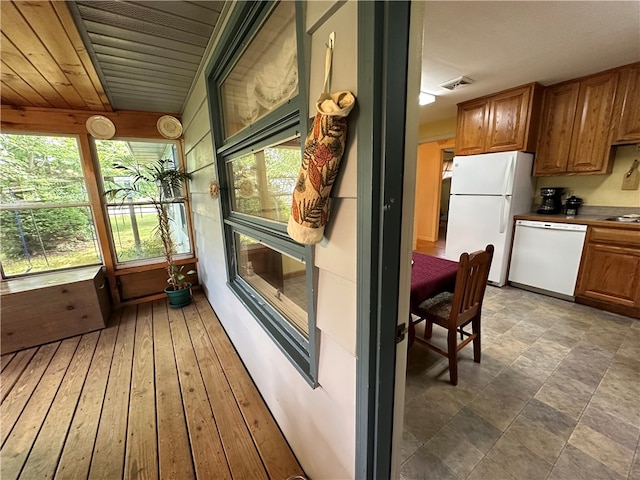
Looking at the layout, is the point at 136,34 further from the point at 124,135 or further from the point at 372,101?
the point at 124,135

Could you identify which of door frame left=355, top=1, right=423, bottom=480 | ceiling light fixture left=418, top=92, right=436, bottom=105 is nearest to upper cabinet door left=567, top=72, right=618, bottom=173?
ceiling light fixture left=418, top=92, right=436, bottom=105

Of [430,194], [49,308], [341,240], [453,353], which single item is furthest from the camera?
[430,194]

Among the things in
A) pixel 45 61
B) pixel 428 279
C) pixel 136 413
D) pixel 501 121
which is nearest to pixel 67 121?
pixel 45 61

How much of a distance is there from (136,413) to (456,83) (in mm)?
4030

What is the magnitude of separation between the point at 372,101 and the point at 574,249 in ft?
11.2

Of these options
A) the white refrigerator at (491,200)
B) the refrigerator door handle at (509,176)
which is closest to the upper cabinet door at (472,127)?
the white refrigerator at (491,200)

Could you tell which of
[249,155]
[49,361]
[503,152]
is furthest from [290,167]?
[503,152]

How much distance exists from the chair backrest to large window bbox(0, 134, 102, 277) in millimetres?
3720

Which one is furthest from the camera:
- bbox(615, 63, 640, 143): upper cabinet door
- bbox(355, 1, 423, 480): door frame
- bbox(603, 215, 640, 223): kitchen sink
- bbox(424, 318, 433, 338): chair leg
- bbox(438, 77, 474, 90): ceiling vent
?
bbox(438, 77, 474, 90): ceiling vent

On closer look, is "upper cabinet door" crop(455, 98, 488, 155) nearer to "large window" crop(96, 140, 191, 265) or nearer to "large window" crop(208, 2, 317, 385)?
"large window" crop(208, 2, 317, 385)

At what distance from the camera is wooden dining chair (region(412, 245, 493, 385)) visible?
1548mm

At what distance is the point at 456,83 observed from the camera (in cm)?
276

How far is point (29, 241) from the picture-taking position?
102 inches

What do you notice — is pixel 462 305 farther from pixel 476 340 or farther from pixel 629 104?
pixel 629 104
